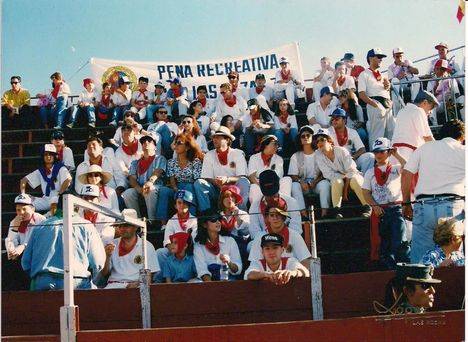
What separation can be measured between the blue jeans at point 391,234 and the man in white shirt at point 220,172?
1.56 meters

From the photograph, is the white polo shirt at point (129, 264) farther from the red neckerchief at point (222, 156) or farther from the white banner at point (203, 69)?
the white banner at point (203, 69)

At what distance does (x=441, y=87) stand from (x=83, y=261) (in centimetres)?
652

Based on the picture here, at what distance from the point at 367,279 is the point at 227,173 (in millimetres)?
3073

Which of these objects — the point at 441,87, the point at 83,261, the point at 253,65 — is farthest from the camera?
the point at 253,65

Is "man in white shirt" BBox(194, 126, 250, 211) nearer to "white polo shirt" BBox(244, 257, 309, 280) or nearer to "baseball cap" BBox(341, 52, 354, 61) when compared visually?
"white polo shirt" BBox(244, 257, 309, 280)

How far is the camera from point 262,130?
10758mm

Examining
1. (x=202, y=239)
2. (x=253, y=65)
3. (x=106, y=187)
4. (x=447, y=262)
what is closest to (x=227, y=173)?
(x=106, y=187)

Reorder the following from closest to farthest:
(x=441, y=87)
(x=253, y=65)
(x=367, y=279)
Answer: (x=367, y=279) → (x=441, y=87) → (x=253, y=65)

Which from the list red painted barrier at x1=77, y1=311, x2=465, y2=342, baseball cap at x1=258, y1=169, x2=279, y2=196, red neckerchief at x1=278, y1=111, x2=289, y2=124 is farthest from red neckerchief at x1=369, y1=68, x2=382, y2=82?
red painted barrier at x1=77, y1=311, x2=465, y2=342

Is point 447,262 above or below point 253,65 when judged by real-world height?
below

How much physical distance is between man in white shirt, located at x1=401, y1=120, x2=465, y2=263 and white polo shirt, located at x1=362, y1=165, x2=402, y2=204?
86 cm

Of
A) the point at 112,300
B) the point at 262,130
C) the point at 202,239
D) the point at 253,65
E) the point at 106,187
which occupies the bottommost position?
the point at 112,300

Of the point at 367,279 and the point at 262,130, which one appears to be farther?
the point at 262,130

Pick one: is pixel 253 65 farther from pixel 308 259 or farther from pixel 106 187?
pixel 308 259
